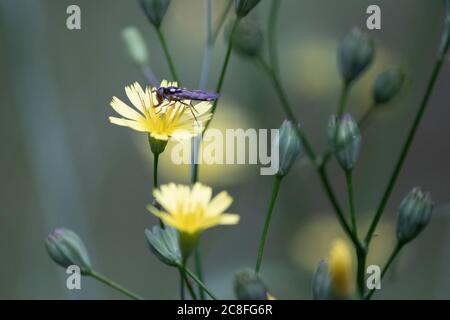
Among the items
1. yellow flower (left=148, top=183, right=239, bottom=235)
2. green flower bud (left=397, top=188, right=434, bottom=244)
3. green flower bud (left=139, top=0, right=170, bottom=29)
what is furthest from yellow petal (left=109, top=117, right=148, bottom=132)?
green flower bud (left=397, top=188, right=434, bottom=244)

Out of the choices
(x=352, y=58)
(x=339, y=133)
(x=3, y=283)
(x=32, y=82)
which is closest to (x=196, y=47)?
(x=32, y=82)

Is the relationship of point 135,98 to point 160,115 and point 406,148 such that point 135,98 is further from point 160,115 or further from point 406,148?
point 406,148

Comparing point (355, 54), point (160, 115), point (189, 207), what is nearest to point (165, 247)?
point (189, 207)

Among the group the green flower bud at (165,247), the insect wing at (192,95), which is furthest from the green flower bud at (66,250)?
the insect wing at (192,95)

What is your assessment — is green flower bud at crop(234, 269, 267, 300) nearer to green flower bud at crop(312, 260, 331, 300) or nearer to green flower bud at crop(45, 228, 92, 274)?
green flower bud at crop(312, 260, 331, 300)

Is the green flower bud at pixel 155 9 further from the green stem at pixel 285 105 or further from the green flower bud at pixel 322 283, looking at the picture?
the green flower bud at pixel 322 283
